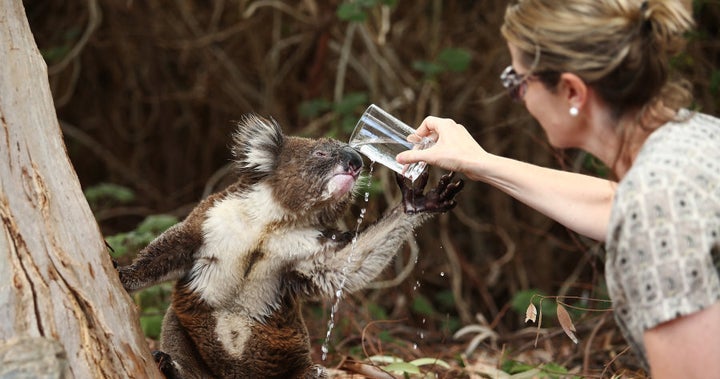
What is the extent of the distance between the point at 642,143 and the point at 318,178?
161 cm

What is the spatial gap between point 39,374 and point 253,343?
127 centimetres

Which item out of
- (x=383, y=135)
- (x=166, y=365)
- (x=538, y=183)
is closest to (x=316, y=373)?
(x=166, y=365)

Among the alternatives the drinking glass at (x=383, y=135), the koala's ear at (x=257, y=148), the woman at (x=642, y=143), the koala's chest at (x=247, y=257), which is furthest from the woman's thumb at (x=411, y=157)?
the koala's ear at (x=257, y=148)

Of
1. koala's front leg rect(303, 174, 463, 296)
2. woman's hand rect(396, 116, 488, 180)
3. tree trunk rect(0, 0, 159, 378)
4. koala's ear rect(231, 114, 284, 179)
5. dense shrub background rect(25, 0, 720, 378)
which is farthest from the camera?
dense shrub background rect(25, 0, 720, 378)

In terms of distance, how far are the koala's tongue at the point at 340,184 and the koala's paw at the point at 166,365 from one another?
0.91 m

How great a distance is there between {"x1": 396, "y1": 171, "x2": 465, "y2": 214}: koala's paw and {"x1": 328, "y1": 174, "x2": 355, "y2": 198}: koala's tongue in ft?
0.87

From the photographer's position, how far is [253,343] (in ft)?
11.6

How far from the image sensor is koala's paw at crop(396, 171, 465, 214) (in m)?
3.34

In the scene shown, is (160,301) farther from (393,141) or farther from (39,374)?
(39,374)

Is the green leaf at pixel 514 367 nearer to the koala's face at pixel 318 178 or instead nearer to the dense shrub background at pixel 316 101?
the koala's face at pixel 318 178

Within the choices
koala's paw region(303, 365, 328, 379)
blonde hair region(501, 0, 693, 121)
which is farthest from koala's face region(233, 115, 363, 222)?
blonde hair region(501, 0, 693, 121)

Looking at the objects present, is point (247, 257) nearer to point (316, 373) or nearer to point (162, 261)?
point (162, 261)

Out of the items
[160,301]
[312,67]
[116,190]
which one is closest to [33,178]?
[160,301]

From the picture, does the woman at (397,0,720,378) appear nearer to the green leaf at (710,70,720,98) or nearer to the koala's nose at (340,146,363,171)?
the koala's nose at (340,146,363,171)
